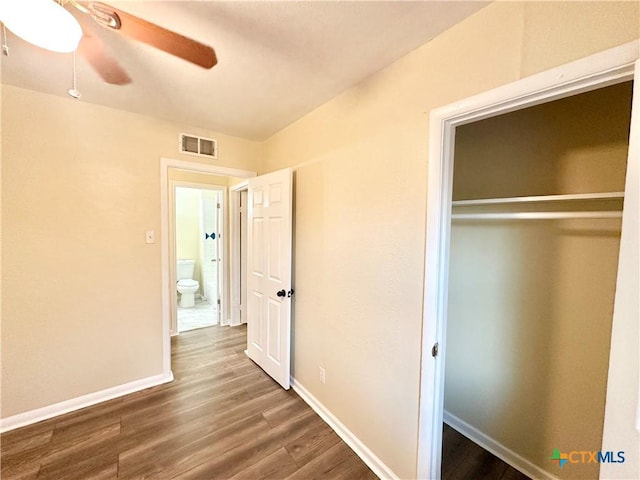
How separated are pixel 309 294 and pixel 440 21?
1900mm

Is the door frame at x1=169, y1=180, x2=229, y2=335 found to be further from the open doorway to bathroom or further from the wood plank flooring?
the wood plank flooring

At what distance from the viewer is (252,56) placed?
146cm

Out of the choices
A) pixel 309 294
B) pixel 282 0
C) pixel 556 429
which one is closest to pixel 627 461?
pixel 556 429

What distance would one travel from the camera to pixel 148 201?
2355 mm

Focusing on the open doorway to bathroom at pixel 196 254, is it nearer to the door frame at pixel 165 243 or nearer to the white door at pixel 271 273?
the door frame at pixel 165 243

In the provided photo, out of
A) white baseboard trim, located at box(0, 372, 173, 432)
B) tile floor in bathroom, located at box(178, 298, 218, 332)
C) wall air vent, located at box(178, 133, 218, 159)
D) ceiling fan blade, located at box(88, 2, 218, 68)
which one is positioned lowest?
tile floor in bathroom, located at box(178, 298, 218, 332)

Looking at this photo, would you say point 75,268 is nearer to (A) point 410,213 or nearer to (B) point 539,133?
(A) point 410,213

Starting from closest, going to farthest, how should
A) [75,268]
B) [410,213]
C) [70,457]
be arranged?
[410,213] → [70,457] → [75,268]

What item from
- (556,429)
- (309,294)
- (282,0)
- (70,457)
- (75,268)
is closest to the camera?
(282,0)

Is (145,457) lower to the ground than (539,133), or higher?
lower

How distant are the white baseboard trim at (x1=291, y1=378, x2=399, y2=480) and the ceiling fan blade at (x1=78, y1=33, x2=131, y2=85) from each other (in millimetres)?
2693

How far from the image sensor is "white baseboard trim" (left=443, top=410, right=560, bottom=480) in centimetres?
158

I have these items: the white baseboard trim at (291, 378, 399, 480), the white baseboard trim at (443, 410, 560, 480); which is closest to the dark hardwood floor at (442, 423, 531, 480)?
the white baseboard trim at (443, 410, 560, 480)

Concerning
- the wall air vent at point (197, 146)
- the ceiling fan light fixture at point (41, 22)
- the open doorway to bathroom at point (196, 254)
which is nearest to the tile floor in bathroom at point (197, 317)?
the open doorway to bathroom at point (196, 254)
